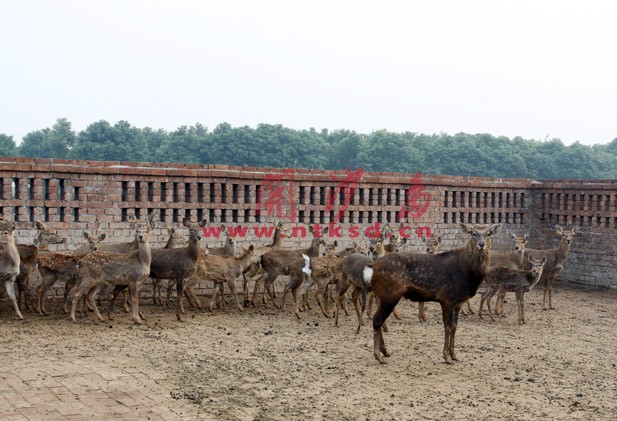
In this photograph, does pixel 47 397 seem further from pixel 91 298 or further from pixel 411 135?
pixel 411 135

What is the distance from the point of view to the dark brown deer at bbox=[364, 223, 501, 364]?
10258 millimetres

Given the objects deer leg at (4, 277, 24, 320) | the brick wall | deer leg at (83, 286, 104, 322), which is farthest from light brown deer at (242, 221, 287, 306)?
deer leg at (4, 277, 24, 320)

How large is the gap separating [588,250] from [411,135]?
198 feet

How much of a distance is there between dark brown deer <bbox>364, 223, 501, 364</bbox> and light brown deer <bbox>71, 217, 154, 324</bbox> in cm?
463

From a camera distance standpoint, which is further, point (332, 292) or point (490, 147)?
point (490, 147)

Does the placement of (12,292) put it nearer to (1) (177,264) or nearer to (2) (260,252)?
(1) (177,264)

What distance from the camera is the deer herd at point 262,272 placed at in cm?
1038

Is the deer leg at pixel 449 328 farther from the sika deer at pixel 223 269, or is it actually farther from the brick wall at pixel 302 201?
the brick wall at pixel 302 201

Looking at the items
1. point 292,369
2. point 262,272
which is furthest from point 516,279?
point 292,369

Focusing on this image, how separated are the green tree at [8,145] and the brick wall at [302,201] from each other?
2276 inches

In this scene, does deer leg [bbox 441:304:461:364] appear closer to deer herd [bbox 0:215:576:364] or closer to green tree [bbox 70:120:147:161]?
deer herd [bbox 0:215:576:364]

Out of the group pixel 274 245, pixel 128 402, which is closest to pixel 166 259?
pixel 274 245

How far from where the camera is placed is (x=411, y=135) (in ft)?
258

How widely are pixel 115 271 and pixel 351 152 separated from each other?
190ft
